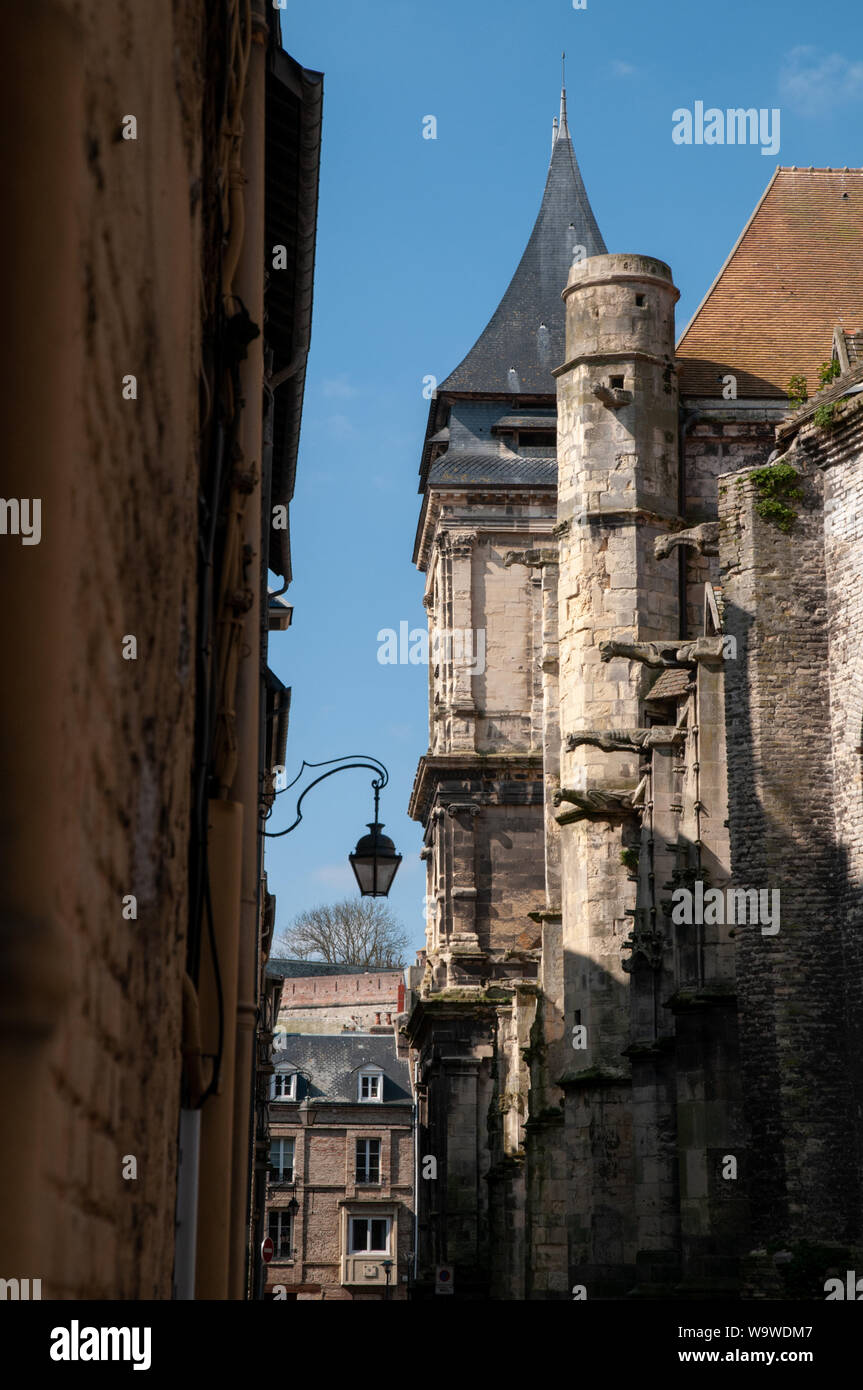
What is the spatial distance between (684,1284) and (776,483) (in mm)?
8201

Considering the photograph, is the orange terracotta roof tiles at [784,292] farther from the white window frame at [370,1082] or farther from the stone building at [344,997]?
the stone building at [344,997]

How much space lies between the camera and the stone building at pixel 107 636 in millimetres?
1976

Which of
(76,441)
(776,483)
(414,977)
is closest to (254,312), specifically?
(76,441)

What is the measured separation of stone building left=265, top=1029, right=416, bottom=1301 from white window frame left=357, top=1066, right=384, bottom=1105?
0.04 m

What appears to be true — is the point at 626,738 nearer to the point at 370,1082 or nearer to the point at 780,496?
the point at 780,496

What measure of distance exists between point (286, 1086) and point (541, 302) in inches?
1240

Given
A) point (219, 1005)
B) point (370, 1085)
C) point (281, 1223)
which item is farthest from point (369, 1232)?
point (219, 1005)

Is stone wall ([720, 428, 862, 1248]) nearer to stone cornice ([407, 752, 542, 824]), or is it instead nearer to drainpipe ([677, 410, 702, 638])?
drainpipe ([677, 410, 702, 638])

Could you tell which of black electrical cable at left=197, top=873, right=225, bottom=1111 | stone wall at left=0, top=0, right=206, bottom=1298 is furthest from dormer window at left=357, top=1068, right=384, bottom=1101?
stone wall at left=0, top=0, right=206, bottom=1298

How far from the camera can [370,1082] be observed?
220ft

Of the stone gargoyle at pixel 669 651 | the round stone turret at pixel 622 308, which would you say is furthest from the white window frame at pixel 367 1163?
the stone gargoyle at pixel 669 651

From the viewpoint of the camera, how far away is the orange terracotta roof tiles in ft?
87.1

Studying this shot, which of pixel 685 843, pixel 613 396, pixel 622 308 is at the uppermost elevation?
pixel 622 308
